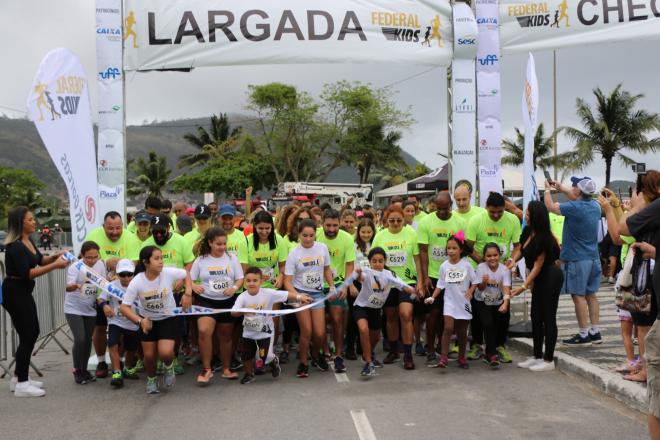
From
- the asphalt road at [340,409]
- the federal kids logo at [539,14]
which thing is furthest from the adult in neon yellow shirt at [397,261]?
the federal kids logo at [539,14]

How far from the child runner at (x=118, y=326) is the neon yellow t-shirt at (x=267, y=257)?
1327 mm

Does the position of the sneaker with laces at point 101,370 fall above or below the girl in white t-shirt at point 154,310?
below

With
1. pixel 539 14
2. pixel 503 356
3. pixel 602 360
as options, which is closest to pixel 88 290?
pixel 503 356

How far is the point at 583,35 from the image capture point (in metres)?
10.9

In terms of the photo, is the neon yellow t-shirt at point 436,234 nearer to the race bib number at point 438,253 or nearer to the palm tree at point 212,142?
the race bib number at point 438,253

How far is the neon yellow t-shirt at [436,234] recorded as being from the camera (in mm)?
8016

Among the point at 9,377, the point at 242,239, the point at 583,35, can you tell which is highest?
the point at 583,35

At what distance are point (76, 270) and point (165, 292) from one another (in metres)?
1.06

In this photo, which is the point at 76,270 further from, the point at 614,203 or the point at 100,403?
the point at 614,203

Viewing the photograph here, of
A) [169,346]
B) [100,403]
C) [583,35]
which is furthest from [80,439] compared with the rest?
[583,35]

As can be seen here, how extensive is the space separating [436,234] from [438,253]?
0.76ft

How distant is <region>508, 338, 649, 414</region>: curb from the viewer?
5805 millimetres

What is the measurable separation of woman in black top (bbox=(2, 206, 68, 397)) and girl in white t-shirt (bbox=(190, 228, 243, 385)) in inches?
56.0

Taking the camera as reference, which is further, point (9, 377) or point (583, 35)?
point (583, 35)
